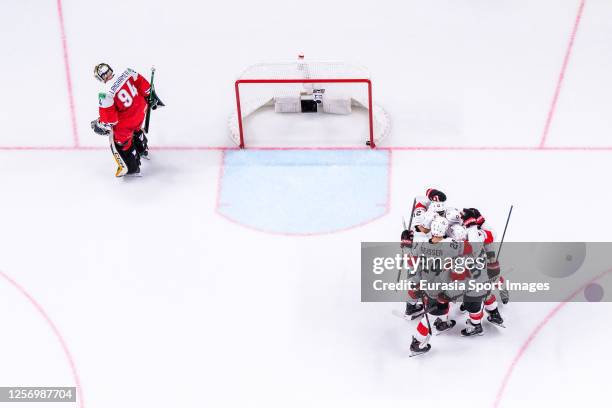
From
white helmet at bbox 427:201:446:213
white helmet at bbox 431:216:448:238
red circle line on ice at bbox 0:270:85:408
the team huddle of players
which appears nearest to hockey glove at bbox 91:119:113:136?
red circle line on ice at bbox 0:270:85:408

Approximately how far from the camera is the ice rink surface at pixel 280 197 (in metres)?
7.71

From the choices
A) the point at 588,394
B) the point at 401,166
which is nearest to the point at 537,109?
the point at 401,166

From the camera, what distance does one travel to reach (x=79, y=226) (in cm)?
879

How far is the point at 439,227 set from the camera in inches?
280

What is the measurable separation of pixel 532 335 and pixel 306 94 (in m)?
2.99

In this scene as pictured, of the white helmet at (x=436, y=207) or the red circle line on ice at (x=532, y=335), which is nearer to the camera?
the white helmet at (x=436, y=207)

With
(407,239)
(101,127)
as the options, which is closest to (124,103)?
(101,127)

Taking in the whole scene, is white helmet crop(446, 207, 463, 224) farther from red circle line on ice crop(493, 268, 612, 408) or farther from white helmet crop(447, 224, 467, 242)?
red circle line on ice crop(493, 268, 612, 408)

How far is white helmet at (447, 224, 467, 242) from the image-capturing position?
23.4 ft

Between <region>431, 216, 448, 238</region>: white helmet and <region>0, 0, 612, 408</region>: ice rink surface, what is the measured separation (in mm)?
1054

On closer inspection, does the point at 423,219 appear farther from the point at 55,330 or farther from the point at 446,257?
the point at 55,330

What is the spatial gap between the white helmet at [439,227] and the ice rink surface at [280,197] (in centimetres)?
105

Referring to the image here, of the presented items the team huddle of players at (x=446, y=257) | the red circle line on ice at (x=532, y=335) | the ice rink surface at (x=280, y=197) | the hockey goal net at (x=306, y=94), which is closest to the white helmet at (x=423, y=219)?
the team huddle of players at (x=446, y=257)

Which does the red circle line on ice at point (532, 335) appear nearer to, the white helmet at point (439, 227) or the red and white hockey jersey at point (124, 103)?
the white helmet at point (439, 227)
